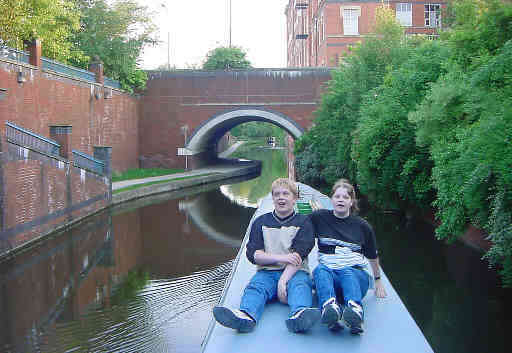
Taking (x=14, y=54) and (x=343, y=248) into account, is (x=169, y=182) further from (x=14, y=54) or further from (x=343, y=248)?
(x=343, y=248)

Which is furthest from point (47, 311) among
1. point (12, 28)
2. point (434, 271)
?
point (12, 28)

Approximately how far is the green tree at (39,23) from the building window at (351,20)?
15.7 metres

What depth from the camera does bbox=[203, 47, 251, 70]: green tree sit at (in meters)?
34.2

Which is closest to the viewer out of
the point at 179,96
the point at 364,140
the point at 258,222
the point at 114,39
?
the point at 258,222

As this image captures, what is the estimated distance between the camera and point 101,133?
22.9 m

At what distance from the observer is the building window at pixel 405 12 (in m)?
32.4

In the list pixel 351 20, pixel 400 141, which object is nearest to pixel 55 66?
pixel 400 141

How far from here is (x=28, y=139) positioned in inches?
539

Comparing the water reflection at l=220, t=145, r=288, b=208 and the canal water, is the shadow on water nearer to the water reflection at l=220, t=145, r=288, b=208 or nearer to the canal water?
the canal water

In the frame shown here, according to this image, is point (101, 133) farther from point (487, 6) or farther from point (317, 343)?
point (317, 343)

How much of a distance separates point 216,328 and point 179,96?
25291 mm

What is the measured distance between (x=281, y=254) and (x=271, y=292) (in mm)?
359

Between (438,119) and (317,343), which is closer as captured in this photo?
(317,343)

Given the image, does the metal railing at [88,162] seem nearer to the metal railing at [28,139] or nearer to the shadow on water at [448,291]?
the metal railing at [28,139]
